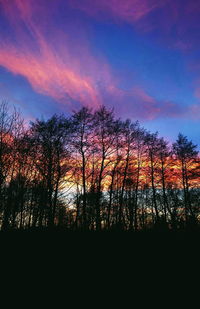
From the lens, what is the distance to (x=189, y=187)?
23.3 meters

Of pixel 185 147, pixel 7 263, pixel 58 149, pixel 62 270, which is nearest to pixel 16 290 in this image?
pixel 62 270

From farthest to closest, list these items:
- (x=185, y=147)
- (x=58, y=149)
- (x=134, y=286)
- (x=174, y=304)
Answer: (x=185, y=147) < (x=58, y=149) < (x=134, y=286) < (x=174, y=304)

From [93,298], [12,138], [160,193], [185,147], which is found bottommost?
[93,298]

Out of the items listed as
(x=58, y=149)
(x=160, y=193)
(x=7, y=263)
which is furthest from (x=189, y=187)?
(x=7, y=263)

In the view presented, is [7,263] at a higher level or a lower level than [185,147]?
lower

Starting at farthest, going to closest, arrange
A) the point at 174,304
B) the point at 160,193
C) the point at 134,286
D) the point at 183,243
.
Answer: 1. the point at 160,193
2. the point at 183,243
3. the point at 134,286
4. the point at 174,304

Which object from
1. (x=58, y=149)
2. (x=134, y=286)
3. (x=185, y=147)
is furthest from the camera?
(x=185, y=147)

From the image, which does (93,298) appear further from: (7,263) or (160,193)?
(160,193)

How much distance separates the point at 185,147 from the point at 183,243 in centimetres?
1945

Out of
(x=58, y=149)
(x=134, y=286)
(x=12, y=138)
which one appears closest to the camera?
(x=134, y=286)

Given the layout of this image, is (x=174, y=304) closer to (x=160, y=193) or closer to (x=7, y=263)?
(x=7, y=263)

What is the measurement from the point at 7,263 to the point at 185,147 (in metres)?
23.5

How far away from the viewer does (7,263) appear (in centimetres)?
456

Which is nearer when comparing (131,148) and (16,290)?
(16,290)
